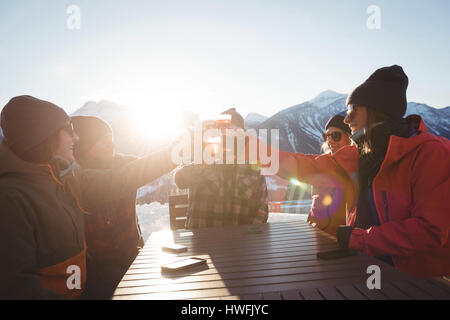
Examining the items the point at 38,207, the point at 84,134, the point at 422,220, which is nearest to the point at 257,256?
the point at 422,220

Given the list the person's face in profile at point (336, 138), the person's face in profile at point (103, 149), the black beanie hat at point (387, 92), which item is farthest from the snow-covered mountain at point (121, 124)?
the black beanie hat at point (387, 92)

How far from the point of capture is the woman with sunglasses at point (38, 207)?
1.19 metres

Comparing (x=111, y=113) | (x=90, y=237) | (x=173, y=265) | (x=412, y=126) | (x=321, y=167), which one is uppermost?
(x=111, y=113)

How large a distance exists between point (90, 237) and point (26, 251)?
4.51 feet

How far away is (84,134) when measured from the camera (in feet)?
9.33

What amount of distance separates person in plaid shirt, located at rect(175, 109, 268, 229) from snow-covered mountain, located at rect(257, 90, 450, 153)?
6222 centimetres

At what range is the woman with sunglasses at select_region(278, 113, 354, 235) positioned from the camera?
2.34 metres

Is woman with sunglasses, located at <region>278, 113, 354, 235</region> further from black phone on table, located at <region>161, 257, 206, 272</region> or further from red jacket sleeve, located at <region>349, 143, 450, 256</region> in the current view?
black phone on table, located at <region>161, 257, 206, 272</region>

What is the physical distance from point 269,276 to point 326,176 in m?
1.34

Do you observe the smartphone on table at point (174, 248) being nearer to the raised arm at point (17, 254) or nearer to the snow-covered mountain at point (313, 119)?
the raised arm at point (17, 254)

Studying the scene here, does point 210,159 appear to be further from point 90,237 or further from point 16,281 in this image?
point 90,237
